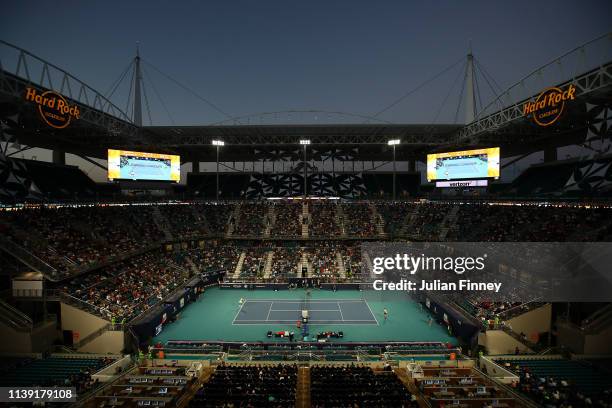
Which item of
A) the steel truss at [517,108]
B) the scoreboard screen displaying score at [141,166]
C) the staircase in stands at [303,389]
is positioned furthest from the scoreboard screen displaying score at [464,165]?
the scoreboard screen displaying score at [141,166]

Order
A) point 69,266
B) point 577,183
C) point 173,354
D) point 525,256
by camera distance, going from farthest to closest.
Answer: point 577,183, point 69,266, point 525,256, point 173,354

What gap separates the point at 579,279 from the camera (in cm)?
2092

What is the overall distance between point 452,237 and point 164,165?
34246 millimetres

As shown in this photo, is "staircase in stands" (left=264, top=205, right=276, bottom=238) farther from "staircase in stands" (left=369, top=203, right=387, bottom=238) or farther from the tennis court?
"staircase in stands" (left=369, top=203, right=387, bottom=238)

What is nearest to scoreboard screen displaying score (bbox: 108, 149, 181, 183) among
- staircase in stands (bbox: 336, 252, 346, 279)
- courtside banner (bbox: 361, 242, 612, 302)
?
staircase in stands (bbox: 336, 252, 346, 279)

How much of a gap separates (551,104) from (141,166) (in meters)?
38.5

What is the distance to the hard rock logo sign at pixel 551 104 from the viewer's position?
843 inches

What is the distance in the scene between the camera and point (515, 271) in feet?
78.7

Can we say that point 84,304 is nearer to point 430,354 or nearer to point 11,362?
point 11,362

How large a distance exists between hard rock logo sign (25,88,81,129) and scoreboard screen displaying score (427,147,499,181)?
3479cm

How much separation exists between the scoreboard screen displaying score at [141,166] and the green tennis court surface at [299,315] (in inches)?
586

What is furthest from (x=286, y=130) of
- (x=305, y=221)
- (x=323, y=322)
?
(x=323, y=322)

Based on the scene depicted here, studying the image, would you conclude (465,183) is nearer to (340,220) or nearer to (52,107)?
(340,220)

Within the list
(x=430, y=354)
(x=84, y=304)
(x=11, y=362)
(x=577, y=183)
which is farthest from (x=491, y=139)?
(x=11, y=362)
